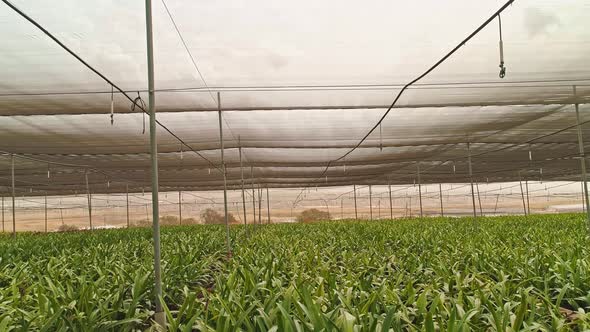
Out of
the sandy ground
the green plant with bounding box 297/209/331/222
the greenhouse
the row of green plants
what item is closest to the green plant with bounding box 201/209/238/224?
the sandy ground

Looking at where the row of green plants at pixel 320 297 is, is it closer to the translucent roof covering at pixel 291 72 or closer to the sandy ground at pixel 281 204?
the translucent roof covering at pixel 291 72

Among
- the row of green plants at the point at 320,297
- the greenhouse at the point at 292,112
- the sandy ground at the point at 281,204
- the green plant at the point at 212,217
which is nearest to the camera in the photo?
the row of green plants at the point at 320,297

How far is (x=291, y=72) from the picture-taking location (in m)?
6.32

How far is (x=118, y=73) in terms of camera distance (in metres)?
5.96

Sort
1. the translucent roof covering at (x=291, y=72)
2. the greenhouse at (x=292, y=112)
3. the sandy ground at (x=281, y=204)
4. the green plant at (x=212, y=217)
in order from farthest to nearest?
the green plant at (x=212, y=217), the sandy ground at (x=281, y=204), the translucent roof covering at (x=291, y=72), the greenhouse at (x=292, y=112)

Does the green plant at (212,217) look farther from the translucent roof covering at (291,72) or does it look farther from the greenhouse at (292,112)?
the greenhouse at (292,112)

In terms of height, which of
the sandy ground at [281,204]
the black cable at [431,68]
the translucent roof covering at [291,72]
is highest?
the translucent roof covering at [291,72]

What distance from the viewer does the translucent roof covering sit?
4680 millimetres

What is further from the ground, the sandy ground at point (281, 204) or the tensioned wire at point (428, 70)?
the tensioned wire at point (428, 70)

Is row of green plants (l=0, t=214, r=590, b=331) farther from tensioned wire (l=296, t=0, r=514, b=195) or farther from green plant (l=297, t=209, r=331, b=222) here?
green plant (l=297, t=209, r=331, b=222)

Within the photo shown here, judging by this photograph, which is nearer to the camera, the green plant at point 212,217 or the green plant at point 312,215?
the green plant at point 212,217

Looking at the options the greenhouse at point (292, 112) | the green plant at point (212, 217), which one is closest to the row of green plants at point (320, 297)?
the greenhouse at point (292, 112)

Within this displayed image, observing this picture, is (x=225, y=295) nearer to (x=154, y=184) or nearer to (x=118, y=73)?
(x=154, y=184)

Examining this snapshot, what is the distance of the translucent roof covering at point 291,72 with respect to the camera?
4.68m
